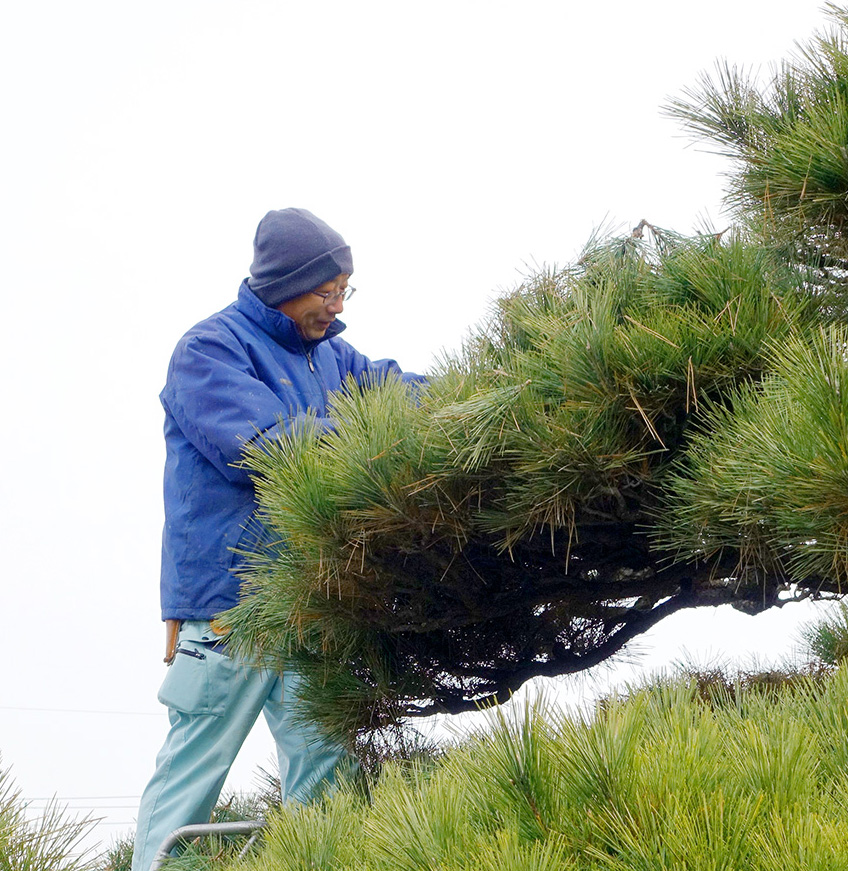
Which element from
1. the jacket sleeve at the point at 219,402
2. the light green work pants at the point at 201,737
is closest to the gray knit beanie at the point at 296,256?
the jacket sleeve at the point at 219,402

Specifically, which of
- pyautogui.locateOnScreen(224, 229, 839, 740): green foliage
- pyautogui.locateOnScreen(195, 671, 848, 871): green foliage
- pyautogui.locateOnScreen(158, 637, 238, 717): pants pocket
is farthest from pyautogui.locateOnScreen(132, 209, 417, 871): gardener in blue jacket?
pyautogui.locateOnScreen(195, 671, 848, 871): green foliage

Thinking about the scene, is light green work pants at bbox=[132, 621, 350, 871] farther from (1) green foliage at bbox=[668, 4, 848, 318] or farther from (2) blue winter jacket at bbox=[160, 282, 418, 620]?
(1) green foliage at bbox=[668, 4, 848, 318]

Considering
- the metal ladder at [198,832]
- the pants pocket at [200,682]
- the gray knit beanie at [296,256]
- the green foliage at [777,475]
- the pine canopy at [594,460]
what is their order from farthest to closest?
the gray knit beanie at [296,256]
the pants pocket at [200,682]
the metal ladder at [198,832]
the pine canopy at [594,460]
the green foliage at [777,475]

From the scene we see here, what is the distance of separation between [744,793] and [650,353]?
1.62 ft

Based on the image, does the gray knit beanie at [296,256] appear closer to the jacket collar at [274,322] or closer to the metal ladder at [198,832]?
the jacket collar at [274,322]

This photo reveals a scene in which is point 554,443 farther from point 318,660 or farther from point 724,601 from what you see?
point 318,660

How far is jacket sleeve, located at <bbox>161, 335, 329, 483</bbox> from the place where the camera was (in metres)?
1.51

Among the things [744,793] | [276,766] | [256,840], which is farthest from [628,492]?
[276,766]

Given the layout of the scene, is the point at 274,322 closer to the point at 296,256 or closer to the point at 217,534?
the point at 296,256

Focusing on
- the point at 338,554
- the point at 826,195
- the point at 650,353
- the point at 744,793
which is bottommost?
the point at 744,793

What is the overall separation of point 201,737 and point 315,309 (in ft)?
2.25

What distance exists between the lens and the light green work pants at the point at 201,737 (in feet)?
5.12

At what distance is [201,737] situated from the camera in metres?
1.60

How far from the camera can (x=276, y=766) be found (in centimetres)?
181
